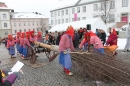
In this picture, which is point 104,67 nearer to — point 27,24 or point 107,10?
point 107,10

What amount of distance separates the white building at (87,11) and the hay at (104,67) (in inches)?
1104

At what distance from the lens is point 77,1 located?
153 ft

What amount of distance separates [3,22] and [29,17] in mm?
11755

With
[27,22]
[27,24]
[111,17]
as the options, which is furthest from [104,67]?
[27,24]

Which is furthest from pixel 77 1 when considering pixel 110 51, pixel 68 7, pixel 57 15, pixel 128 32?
pixel 110 51

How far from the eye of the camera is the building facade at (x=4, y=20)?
58281mm

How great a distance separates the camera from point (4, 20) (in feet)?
196

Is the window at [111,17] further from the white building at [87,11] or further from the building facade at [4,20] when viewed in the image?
the building facade at [4,20]

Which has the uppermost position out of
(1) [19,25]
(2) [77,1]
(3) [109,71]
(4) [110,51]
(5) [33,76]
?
(2) [77,1]

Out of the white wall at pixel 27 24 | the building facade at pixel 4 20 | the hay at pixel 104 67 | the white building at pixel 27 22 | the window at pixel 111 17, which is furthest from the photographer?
the white building at pixel 27 22

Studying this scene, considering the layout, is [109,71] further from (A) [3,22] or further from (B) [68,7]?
(A) [3,22]

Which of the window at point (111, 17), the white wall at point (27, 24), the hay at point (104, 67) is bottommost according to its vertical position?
the hay at point (104, 67)

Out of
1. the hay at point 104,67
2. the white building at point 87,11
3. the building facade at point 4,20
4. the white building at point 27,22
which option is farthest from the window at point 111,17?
the building facade at point 4,20

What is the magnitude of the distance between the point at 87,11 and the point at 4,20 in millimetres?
32691
